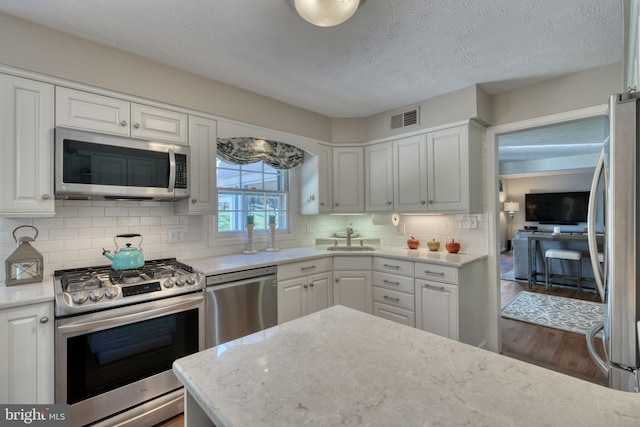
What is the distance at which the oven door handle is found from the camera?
62.8 inches

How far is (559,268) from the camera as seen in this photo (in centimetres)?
549

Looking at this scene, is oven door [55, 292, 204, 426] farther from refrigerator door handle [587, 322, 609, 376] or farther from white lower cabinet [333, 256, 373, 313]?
→ refrigerator door handle [587, 322, 609, 376]

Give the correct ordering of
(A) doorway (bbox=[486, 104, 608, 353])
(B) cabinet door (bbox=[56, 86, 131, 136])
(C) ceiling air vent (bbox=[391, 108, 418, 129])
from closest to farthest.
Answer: (B) cabinet door (bbox=[56, 86, 131, 136])
(A) doorway (bbox=[486, 104, 608, 353])
(C) ceiling air vent (bbox=[391, 108, 418, 129])

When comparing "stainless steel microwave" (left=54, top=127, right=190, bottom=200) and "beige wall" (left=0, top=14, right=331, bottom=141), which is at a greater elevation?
"beige wall" (left=0, top=14, right=331, bottom=141)

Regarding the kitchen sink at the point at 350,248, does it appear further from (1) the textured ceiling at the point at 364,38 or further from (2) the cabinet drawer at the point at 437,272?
(1) the textured ceiling at the point at 364,38

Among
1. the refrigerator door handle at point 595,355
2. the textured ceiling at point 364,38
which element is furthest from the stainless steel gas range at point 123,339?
the refrigerator door handle at point 595,355

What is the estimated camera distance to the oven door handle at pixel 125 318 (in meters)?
1.60

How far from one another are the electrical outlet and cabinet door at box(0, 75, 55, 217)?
2.67 ft

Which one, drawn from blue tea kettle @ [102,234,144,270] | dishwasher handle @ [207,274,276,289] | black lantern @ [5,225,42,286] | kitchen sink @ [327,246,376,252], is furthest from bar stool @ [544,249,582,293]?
black lantern @ [5,225,42,286]

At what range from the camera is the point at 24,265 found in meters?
1.78

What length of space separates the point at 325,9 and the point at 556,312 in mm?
4749

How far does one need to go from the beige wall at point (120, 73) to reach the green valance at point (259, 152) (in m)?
0.20

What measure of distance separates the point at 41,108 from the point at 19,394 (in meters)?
1.61

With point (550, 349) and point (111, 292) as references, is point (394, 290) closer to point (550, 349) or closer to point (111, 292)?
point (550, 349)
